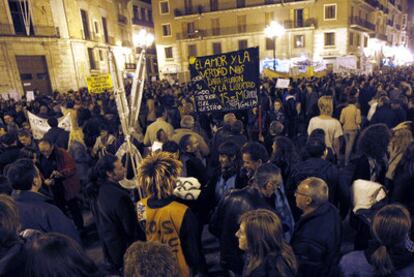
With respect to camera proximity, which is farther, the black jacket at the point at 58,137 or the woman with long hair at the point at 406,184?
the black jacket at the point at 58,137

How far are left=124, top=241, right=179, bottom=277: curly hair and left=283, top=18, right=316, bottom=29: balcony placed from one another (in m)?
36.0

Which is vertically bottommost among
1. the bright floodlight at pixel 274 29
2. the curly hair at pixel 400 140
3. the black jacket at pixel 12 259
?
the black jacket at pixel 12 259

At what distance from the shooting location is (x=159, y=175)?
244 centimetres

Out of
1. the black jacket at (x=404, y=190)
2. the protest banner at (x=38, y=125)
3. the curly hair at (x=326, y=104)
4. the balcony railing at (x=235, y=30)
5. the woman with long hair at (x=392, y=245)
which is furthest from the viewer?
the balcony railing at (x=235, y=30)

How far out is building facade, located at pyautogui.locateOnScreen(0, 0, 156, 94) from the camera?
2192 cm

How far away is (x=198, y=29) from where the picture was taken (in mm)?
37312

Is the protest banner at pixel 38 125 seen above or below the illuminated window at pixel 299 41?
below

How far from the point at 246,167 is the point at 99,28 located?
100ft

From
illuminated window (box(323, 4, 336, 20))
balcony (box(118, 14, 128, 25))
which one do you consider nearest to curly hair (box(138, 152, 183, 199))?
balcony (box(118, 14, 128, 25))

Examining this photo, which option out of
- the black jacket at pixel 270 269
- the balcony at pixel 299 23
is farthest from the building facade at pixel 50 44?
the black jacket at pixel 270 269

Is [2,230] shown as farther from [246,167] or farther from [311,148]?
[311,148]

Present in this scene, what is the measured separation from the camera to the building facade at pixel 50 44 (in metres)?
21.9

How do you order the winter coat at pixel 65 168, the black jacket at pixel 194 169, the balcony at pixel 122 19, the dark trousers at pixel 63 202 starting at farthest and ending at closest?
the balcony at pixel 122 19 → the dark trousers at pixel 63 202 → the winter coat at pixel 65 168 → the black jacket at pixel 194 169

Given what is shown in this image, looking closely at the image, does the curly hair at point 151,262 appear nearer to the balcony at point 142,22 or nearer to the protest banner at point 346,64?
the protest banner at point 346,64
